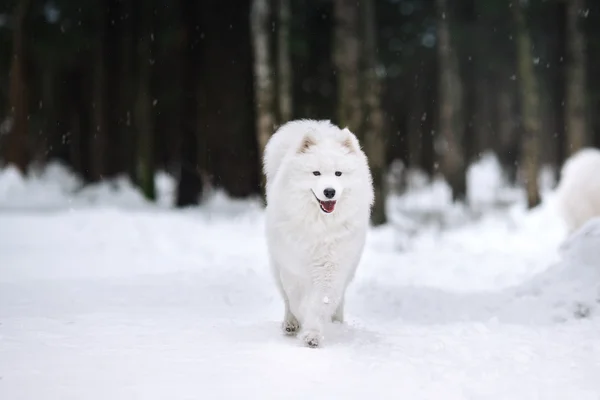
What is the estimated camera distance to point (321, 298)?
16.8ft

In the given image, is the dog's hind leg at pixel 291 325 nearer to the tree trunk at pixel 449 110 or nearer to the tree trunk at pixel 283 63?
the tree trunk at pixel 283 63

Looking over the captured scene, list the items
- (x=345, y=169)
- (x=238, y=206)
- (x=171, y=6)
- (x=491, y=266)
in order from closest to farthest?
(x=345, y=169), (x=491, y=266), (x=238, y=206), (x=171, y=6)

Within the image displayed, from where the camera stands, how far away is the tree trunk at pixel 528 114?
53.4 feet

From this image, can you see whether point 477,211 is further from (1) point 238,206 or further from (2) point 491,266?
(2) point 491,266

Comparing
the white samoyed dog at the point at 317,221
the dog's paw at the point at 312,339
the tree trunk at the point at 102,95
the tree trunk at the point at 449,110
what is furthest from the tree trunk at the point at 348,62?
the tree trunk at the point at 102,95

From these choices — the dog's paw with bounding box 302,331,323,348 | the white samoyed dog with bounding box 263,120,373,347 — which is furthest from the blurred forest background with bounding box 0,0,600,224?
the dog's paw with bounding box 302,331,323,348

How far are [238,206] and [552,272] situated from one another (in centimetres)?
1214

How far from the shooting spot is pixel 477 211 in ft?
63.5

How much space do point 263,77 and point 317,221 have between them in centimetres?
945

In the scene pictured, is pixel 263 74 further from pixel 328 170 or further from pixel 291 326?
pixel 291 326

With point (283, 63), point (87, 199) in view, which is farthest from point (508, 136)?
point (283, 63)

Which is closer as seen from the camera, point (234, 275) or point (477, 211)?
point (234, 275)

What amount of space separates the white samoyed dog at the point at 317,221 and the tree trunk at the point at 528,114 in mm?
11955

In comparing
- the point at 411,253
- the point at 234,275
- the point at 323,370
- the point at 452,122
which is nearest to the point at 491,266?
the point at 411,253
